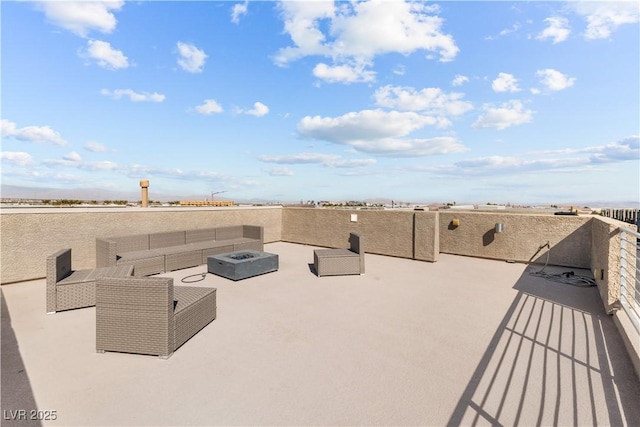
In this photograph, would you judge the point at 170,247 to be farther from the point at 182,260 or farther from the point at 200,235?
the point at 200,235

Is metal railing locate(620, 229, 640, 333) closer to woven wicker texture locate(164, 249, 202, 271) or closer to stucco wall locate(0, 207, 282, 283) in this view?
woven wicker texture locate(164, 249, 202, 271)

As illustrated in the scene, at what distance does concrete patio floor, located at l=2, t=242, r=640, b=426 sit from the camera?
6.81 feet

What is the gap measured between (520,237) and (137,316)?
28.1 feet

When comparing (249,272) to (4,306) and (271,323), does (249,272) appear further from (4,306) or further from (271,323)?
(4,306)

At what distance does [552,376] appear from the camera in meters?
2.54

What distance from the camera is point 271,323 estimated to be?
3.71 metres

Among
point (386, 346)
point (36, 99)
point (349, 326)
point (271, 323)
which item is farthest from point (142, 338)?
point (36, 99)

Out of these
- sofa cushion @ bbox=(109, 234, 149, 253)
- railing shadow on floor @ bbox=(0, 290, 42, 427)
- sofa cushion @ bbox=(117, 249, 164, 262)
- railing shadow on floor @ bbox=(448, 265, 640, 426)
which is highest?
sofa cushion @ bbox=(109, 234, 149, 253)

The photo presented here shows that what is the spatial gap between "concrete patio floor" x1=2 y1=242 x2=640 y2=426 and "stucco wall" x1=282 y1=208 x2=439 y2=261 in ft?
10.4

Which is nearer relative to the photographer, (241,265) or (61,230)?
(241,265)

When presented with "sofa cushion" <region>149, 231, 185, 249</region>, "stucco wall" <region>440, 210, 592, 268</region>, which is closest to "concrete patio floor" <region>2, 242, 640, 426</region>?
"sofa cushion" <region>149, 231, 185, 249</region>

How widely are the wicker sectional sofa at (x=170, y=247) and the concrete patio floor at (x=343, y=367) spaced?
1446 mm

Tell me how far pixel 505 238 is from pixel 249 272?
6.78m

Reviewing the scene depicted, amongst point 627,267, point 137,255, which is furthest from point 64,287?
point 627,267
